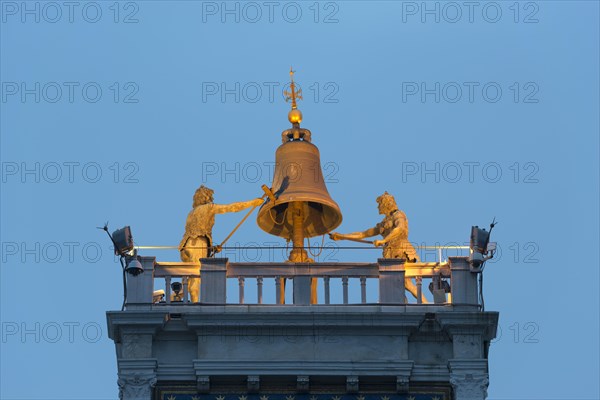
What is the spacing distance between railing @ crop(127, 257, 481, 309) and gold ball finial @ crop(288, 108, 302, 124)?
6.53 metres

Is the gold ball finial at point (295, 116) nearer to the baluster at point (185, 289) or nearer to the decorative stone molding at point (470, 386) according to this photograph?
the baluster at point (185, 289)

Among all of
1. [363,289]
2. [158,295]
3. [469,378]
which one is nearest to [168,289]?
[158,295]

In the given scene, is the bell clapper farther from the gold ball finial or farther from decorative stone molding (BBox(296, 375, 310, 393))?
decorative stone molding (BBox(296, 375, 310, 393))

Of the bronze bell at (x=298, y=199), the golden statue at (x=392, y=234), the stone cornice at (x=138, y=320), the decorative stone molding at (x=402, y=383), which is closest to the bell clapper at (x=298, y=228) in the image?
the bronze bell at (x=298, y=199)

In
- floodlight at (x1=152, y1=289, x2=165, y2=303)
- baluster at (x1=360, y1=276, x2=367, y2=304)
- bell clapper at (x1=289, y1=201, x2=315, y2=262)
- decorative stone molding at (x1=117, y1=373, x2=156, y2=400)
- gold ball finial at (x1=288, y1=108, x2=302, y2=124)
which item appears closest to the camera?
decorative stone molding at (x1=117, y1=373, x2=156, y2=400)

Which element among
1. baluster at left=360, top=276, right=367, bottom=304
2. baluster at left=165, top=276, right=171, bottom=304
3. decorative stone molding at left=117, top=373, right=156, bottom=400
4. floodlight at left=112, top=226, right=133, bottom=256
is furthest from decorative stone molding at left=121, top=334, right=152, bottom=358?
baluster at left=360, top=276, right=367, bottom=304

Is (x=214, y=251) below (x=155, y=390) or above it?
above

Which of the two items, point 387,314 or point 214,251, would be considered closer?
point 387,314

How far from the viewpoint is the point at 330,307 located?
2073 inches

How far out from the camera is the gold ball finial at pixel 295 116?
59469 mm

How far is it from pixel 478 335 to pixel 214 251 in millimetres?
6869

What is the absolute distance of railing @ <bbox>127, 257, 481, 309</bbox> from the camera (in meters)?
53.1

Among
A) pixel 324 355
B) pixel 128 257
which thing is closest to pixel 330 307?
pixel 324 355

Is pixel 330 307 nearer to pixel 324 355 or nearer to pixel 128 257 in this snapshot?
pixel 324 355
